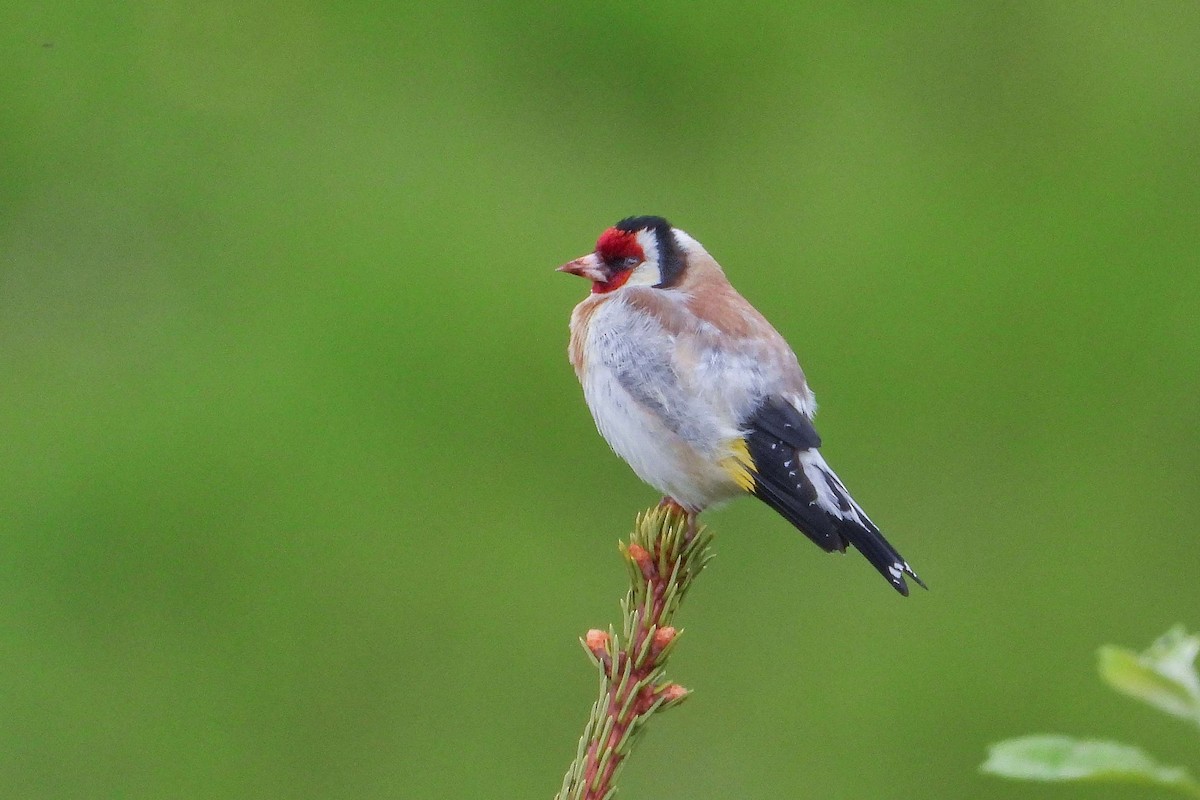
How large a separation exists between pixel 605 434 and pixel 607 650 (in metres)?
0.75

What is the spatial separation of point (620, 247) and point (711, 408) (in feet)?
1.47

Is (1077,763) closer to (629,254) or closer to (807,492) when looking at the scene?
(807,492)

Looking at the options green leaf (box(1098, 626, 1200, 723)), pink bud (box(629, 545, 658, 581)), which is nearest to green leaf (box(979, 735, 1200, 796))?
green leaf (box(1098, 626, 1200, 723))

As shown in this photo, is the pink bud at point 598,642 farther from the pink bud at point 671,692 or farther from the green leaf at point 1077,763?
the green leaf at point 1077,763

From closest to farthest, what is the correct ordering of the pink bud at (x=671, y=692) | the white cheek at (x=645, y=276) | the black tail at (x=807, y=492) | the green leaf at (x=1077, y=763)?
the green leaf at (x=1077, y=763) < the pink bud at (x=671, y=692) < the black tail at (x=807, y=492) < the white cheek at (x=645, y=276)

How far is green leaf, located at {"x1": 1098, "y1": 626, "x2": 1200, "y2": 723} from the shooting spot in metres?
0.57

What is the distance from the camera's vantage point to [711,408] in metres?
1.85

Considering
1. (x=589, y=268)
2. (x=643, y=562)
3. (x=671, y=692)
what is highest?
(x=589, y=268)

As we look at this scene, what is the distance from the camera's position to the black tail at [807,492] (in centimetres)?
171

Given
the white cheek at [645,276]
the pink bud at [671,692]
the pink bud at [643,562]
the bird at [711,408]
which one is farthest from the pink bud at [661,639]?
the white cheek at [645,276]

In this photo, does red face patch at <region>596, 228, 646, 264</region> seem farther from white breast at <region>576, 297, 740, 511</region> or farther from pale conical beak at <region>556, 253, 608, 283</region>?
white breast at <region>576, 297, 740, 511</region>

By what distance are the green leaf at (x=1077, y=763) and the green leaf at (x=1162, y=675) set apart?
0.02 metres

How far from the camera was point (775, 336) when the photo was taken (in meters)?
1.96

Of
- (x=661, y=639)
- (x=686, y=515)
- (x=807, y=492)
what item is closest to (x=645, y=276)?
(x=807, y=492)
